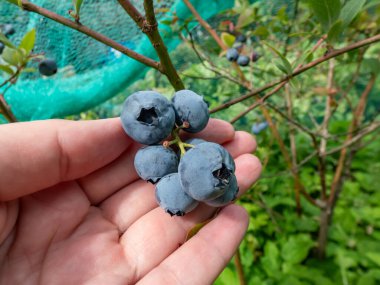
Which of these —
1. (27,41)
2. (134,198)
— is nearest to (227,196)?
A: (134,198)

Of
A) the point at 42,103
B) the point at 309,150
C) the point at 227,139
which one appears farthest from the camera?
the point at 309,150

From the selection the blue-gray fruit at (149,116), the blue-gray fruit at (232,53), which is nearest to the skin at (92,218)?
the blue-gray fruit at (149,116)

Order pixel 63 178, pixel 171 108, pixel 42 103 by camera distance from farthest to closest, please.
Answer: pixel 42 103, pixel 63 178, pixel 171 108

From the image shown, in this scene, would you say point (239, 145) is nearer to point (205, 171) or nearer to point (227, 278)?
point (205, 171)

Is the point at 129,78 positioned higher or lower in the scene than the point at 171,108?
lower

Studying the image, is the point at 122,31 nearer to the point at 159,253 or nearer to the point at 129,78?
the point at 129,78

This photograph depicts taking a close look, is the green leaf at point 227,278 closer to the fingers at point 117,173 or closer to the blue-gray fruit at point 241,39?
the fingers at point 117,173

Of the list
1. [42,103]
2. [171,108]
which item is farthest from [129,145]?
[42,103]
